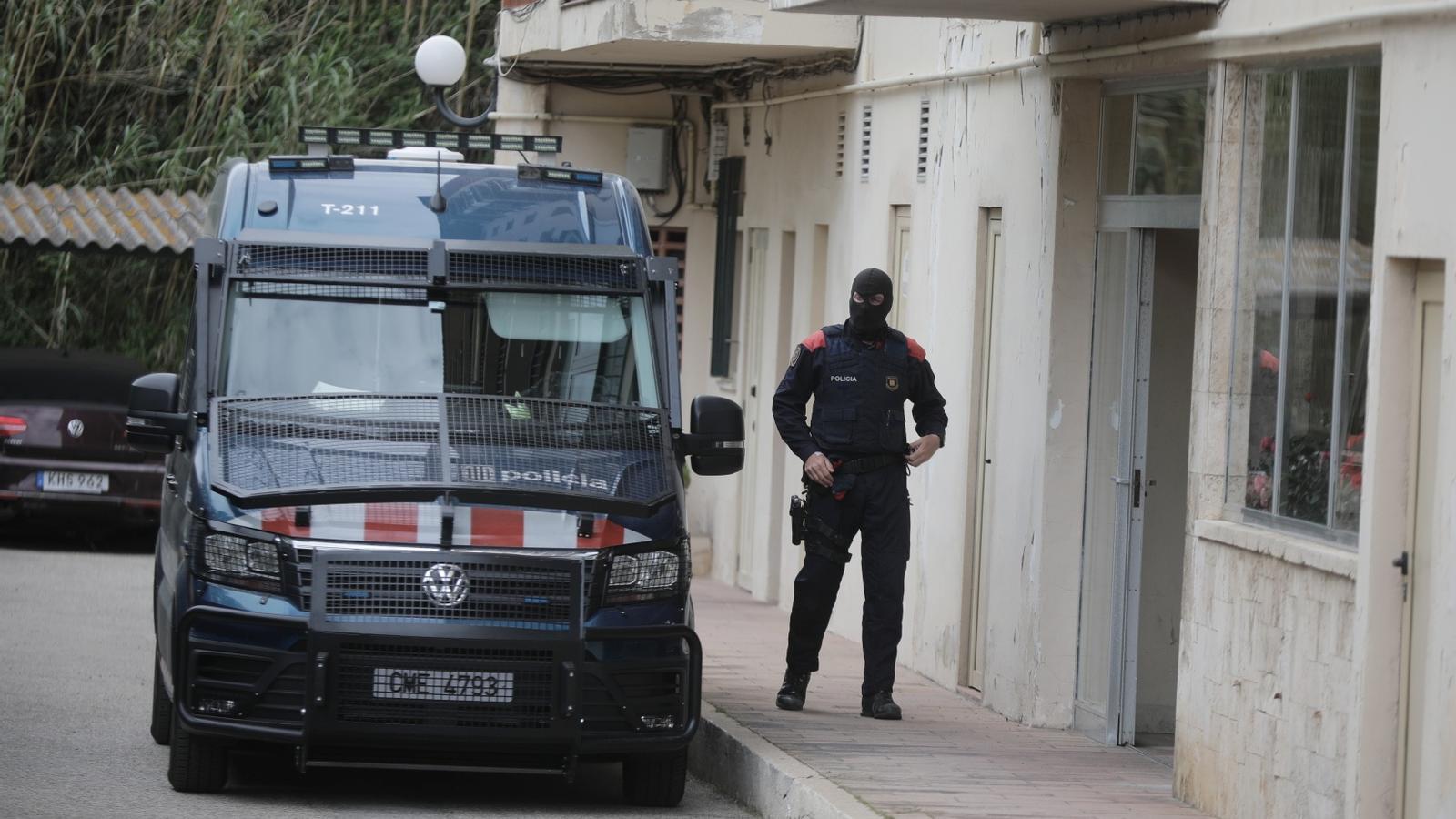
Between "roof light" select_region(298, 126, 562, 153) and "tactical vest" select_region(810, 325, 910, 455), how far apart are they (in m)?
1.66

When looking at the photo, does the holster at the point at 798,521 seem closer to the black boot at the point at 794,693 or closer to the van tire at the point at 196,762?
the black boot at the point at 794,693

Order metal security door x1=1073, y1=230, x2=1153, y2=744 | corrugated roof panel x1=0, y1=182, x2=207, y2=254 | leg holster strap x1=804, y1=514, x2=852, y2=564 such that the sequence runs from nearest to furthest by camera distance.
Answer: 1. leg holster strap x1=804, y1=514, x2=852, y2=564
2. metal security door x1=1073, y1=230, x2=1153, y2=744
3. corrugated roof panel x1=0, y1=182, x2=207, y2=254

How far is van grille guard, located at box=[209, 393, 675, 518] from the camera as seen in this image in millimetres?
Answer: 8211

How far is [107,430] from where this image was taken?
17266 mm

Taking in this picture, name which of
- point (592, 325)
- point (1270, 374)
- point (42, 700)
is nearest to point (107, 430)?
point (42, 700)

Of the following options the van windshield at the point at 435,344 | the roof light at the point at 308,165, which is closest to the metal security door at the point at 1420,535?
the van windshield at the point at 435,344

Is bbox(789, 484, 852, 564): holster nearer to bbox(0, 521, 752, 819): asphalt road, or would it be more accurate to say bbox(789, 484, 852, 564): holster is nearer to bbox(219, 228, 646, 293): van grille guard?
bbox(0, 521, 752, 819): asphalt road

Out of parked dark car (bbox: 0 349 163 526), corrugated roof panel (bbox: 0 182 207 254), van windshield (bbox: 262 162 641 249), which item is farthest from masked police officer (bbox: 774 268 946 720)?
corrugated roof panel (bbox: 0 182 207 254)

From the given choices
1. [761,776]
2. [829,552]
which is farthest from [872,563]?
[761,776]

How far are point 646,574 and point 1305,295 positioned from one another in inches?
104

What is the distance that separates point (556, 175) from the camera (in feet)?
31.2

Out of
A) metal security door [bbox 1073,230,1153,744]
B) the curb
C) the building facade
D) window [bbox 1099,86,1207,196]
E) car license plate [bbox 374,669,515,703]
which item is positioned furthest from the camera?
metal security door [bbox 1073,230,1153,744]

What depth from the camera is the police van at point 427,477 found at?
8000 millimetres

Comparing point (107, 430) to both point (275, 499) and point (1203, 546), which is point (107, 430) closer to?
point (275, 499)
